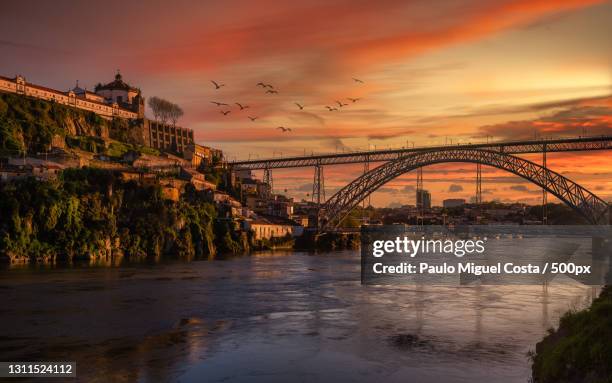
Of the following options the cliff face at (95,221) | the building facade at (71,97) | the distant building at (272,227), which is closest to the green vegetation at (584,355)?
the cliff face at (95,221)

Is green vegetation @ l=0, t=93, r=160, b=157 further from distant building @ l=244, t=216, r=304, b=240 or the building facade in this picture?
distant building @ l=244, t=216, r=304, b=240

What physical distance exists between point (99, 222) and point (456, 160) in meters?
38.8

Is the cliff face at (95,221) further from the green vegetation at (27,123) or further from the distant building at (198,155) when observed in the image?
the distant building at (198,155)

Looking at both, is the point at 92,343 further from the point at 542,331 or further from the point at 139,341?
the point at 542,331

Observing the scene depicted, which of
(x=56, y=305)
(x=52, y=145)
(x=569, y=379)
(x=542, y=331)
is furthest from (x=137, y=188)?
(x=569, y=379)

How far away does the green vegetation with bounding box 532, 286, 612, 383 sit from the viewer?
1026 cm

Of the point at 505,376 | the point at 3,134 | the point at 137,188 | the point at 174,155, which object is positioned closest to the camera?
the point at 505,376

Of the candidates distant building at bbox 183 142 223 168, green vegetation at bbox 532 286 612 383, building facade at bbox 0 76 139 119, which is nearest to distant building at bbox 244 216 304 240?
distant building at bbox 183 142 223 168

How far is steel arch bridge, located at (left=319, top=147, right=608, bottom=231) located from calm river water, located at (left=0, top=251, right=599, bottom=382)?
31254 mm

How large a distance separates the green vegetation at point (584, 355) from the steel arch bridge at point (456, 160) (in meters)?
51.4

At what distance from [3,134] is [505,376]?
6017cm

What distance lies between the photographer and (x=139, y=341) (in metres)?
17.5

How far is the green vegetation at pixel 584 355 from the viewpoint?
10.3m

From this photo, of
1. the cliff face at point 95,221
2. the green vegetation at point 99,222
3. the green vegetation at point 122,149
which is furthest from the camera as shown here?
the green vegetation at point 122,149
